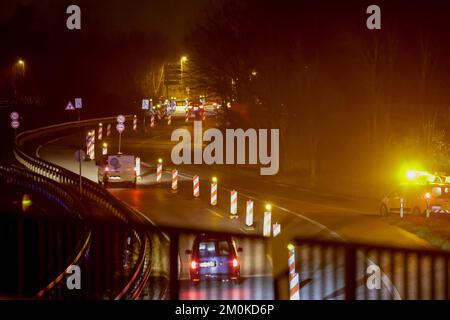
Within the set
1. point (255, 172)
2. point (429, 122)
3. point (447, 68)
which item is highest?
point (447, 68)

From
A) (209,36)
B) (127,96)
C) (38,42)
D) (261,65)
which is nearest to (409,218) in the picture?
(261,65)

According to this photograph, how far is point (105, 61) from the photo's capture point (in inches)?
4237

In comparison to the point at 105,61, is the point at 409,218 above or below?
below

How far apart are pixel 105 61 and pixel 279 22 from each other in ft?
194

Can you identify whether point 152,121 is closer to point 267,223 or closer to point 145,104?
point 145,104

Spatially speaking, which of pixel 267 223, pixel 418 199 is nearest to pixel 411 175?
pixel 418 199

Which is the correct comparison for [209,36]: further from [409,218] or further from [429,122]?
[409,218]

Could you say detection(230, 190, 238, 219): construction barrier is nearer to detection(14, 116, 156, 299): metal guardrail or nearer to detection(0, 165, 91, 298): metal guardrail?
detection(14, 116, 156, 299): metal guardrail

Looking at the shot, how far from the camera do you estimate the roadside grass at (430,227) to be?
2478 cm

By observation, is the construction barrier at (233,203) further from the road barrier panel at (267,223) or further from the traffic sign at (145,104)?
the traffic sign at (145,104)

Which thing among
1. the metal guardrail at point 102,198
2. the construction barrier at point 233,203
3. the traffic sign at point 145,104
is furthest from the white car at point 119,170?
the traffic sign at point 145,104

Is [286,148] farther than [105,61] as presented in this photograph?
No

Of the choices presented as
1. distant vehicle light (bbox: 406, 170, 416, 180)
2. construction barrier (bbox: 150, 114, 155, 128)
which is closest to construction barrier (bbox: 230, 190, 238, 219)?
distant vehicle light (bbox: 406, 170, 416, 180)

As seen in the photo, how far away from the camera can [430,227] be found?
28.4 metres
